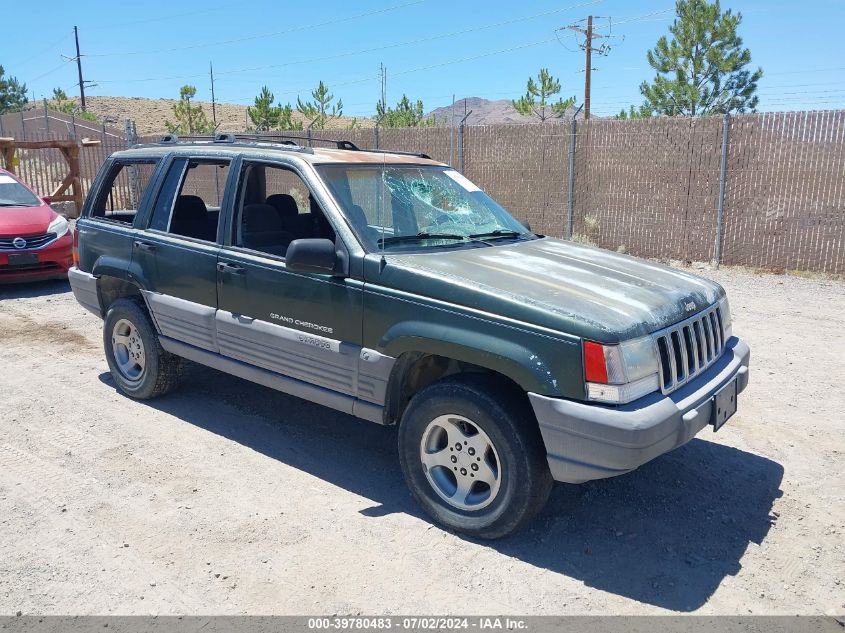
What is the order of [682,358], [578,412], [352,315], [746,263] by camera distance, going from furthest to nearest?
[746,263], [352,315], [682,358], [578,412]

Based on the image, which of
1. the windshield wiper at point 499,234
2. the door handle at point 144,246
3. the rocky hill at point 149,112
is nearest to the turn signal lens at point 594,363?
the windshield wiper at point 499,234

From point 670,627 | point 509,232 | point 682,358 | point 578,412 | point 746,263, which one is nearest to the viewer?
point 670,627

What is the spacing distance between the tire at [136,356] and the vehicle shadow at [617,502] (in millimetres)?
185

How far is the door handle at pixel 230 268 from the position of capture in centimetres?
462

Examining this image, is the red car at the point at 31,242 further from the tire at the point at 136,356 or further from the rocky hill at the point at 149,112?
the rocky hill at the point at 149,112

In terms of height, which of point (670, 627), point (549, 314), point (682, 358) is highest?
point (549, 314)

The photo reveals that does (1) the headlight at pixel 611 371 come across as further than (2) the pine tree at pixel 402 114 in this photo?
No

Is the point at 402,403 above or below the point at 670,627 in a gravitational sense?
above

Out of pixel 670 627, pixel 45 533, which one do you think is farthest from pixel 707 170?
pixel 45 533

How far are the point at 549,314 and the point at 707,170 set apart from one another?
395 inches

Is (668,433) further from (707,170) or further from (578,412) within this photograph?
(707,170)

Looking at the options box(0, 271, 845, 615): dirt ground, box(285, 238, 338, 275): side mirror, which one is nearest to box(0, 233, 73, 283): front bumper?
box(0, 271, 845, 615): dirt ground

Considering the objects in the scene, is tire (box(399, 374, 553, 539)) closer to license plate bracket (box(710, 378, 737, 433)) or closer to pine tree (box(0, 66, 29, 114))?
license plate bracket (box(710, 378, 737, 433))

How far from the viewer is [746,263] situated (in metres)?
11.9
